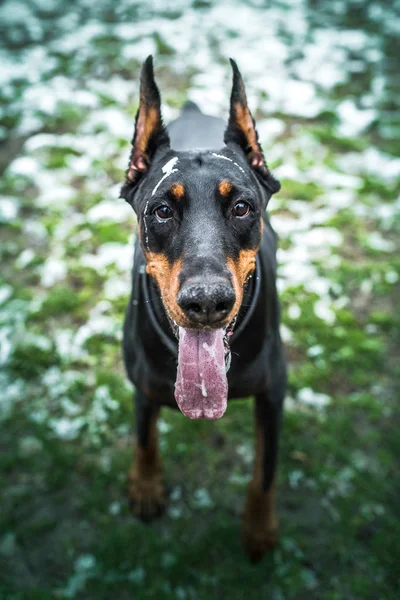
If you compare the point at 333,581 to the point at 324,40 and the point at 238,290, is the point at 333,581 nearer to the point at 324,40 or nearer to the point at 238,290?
the point at 238,290

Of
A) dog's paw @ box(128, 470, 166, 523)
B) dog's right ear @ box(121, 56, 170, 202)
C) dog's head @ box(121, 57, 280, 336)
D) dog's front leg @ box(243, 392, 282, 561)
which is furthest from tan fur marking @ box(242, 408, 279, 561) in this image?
dog's right ear @ box(121, 56, 170, 202)

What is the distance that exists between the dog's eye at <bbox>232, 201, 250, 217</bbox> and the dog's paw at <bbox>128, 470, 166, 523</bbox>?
1624 mm

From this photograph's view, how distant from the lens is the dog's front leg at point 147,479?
9.34 feet

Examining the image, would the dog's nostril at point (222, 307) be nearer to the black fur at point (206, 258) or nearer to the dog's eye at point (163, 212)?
the black fur at point (206, 258)

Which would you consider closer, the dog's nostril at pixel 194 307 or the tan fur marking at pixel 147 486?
the dog's nostril at pixel 194 307

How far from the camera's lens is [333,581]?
2.65 meters

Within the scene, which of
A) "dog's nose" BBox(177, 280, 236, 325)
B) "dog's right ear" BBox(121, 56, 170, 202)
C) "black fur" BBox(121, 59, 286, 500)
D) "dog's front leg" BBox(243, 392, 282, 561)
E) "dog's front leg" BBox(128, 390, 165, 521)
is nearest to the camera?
"dog's nose" BBox(177, 280, 236, 325)

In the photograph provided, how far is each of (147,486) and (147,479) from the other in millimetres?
37

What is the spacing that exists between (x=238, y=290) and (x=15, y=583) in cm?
194

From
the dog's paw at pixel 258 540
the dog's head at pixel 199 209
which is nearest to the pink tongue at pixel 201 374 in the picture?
the dog's head at pixel 199 209

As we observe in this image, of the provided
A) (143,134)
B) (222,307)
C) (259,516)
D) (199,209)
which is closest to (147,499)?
(259,516)

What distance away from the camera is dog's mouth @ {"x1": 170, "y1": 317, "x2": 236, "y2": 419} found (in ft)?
6.47

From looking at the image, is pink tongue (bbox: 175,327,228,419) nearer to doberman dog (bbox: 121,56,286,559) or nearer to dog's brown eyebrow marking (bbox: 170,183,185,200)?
doberman dog (bbox: 121,56,286,559)

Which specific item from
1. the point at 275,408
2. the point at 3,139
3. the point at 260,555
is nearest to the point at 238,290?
the point at 275,408
